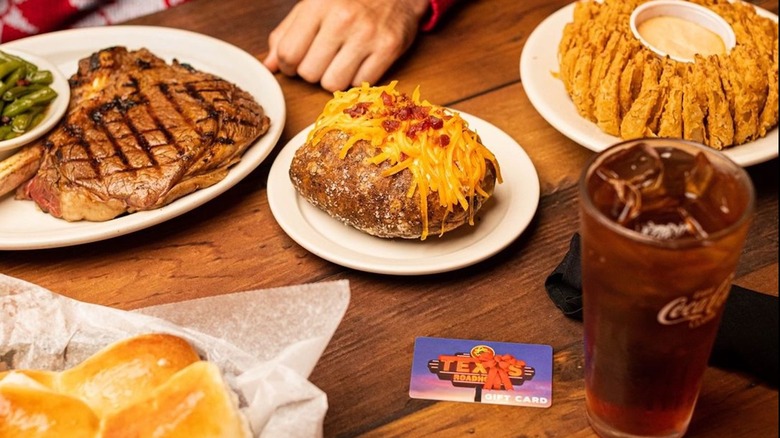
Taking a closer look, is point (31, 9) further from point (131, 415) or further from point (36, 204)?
point (131, 415)

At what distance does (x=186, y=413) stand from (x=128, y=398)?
3.9 inches

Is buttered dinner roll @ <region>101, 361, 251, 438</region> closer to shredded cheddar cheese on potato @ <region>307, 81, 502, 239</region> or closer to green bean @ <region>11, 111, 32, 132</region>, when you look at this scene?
shredded cheddar cheese on potato @ <region>307, 81, 502, 239</region>

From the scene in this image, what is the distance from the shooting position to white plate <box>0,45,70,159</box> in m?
1.67

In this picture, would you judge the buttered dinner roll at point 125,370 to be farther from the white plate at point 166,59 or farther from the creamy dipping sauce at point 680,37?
the creamy dipping sauce at point 680,37

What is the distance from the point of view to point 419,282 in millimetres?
1464

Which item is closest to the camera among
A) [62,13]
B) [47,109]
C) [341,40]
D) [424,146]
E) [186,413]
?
[186,413]

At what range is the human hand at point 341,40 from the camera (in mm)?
1956

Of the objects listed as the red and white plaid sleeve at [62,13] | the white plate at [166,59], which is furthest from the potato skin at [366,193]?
the red and white plaid sleeve at [62,13]

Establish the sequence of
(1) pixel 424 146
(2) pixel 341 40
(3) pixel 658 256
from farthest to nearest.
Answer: (2) pixel 341 40
(1) pixel 424 146
(3) pixel 658 256

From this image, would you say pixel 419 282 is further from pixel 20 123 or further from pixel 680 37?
pixel 20 123

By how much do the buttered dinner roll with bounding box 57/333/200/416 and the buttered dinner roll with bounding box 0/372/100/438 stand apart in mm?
22

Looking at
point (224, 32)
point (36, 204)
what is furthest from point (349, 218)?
point (224, 32)

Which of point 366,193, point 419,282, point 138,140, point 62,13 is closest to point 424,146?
point 366,193

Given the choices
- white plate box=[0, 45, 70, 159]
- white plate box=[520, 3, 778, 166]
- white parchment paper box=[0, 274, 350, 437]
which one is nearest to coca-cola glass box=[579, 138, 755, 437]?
white parchment paper box=[0, 274, 350, 437]
